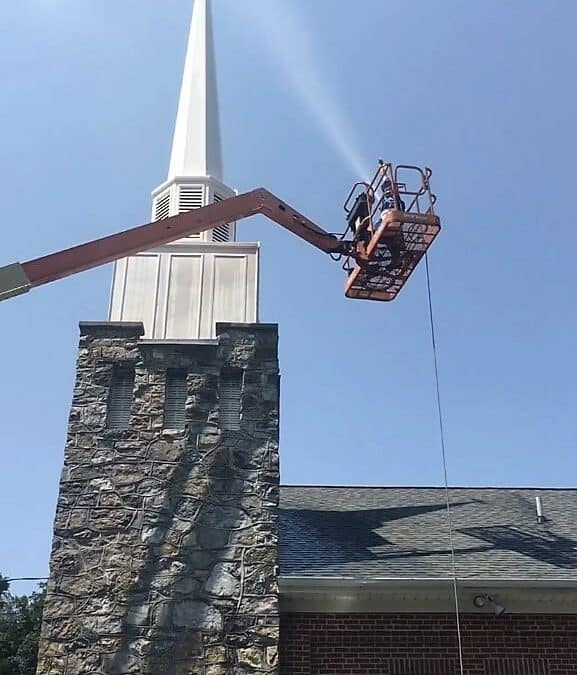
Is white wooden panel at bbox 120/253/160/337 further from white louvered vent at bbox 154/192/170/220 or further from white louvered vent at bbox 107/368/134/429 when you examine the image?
white louvered vent at bbox 154/192/170/220

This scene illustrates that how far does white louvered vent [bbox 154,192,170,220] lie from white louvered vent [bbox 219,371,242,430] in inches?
134

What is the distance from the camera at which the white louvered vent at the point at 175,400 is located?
1023cm

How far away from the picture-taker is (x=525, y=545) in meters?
10.9

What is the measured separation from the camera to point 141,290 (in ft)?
37.4

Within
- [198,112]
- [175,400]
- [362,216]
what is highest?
[198,112]

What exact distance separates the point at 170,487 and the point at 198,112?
23.4ft

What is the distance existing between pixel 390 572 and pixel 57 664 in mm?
3825

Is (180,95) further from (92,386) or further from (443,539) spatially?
(443,539)

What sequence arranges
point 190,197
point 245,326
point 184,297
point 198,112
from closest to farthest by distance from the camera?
point 245,326
point 184,297
point 190,197
point 198,112

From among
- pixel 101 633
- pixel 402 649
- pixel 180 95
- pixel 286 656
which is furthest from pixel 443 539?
pixel 180 95

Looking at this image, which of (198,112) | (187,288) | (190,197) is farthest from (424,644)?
(198,112)

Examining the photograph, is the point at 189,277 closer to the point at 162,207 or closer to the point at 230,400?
the point at 162,207

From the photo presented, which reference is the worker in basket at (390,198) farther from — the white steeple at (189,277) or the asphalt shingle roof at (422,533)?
the asphalt shingle roof at (422,533)

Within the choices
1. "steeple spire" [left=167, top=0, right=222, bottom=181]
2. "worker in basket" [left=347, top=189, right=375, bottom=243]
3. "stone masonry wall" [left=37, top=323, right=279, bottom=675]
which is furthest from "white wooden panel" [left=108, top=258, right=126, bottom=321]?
"worker in basket" [left=347, top=189, right=375, bottom=243]
